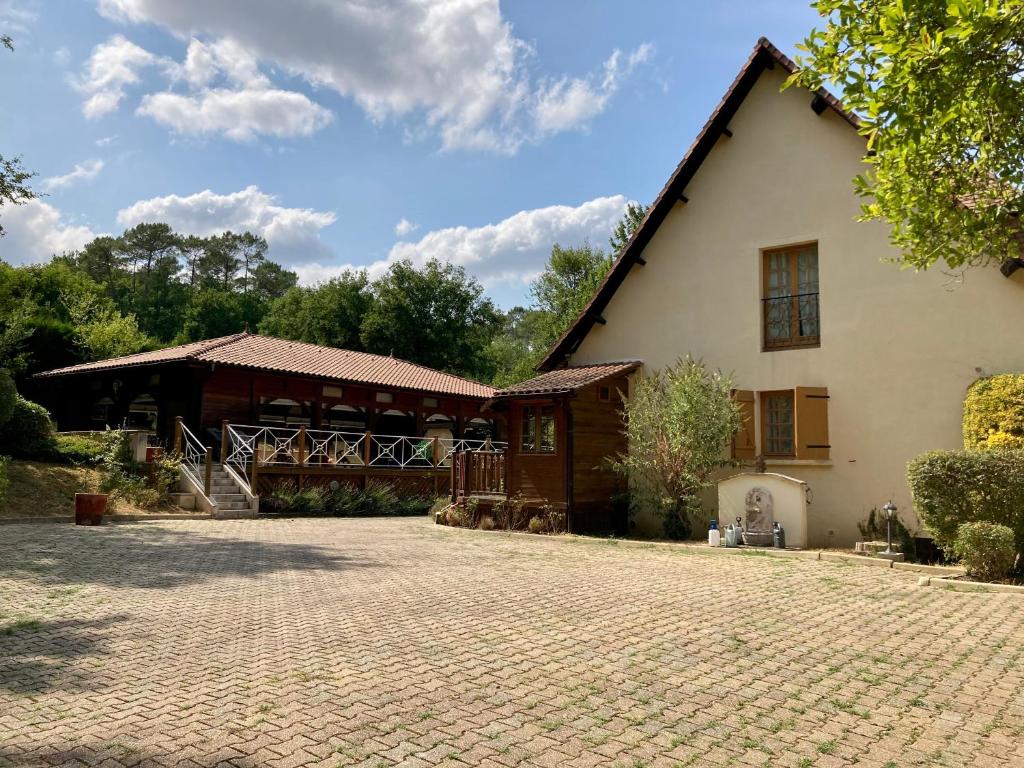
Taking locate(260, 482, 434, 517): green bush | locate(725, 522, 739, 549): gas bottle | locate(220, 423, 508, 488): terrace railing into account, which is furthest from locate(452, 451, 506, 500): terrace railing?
locate(725, 522, 739, 549): gas bottle

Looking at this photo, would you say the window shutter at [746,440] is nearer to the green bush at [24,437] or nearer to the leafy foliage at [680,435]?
the leafy foliage at [680,435]

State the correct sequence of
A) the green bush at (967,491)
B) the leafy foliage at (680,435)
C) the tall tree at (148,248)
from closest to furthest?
the green bush at (967,491), the leafy foliage at (680,435), the tall tree at (148,248)

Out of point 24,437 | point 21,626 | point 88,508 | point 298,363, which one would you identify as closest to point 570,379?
point 88,508

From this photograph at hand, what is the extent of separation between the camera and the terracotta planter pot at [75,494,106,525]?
13922mm

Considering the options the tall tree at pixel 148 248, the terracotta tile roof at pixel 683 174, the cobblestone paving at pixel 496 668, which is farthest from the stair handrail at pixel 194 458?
the tall tree at pixel 148 248

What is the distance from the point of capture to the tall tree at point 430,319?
148 ft

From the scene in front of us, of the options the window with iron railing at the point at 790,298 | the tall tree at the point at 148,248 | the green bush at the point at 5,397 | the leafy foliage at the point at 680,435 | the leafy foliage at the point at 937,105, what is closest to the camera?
the leafy foliage at the point at 937,105

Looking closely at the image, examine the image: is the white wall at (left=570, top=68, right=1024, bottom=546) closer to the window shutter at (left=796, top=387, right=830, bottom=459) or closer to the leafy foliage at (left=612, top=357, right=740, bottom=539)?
the window shutter at (left=796, top=387, right=830, bottom=459)

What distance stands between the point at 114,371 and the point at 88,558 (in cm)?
1556

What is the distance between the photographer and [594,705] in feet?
13.9

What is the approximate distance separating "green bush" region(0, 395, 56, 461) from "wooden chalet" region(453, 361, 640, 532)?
10696 mm

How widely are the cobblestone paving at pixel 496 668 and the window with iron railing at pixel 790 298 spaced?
5865 millimetres

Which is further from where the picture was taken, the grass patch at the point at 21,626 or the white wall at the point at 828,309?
the white wall at the point at 828,309

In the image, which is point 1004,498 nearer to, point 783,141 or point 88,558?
point 783,141
